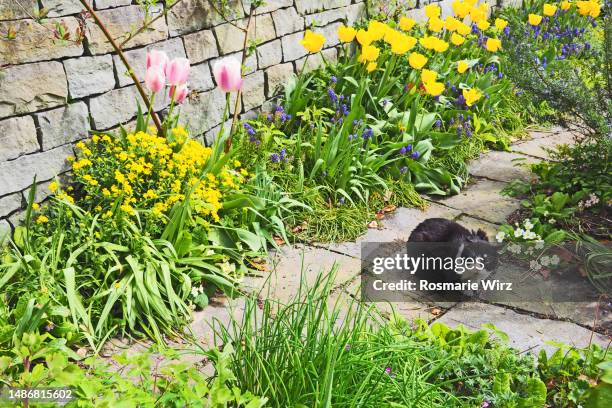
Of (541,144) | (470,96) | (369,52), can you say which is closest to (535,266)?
(470,96)

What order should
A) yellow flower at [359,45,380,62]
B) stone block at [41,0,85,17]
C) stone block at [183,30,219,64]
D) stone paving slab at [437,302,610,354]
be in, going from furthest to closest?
yellow flower at [359,45,380,62]
stone block at [183,30,219,64]
stone block at [41,0,85,17]
stone paving slab at [437,302,610,354]

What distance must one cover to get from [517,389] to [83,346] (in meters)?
1.62

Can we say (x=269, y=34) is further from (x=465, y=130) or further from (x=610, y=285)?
(x=610, y=285)

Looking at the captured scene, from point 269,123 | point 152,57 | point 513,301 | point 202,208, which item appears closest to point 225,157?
point 202,208

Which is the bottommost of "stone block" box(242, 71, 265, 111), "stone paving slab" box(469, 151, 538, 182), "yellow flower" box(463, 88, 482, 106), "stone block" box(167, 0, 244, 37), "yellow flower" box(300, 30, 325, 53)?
"stone paving slab" box(469, 151, 538, 182)

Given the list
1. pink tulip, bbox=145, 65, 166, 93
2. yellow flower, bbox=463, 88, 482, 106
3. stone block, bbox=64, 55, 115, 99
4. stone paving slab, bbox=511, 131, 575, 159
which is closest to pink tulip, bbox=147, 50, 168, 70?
pink tulip, bbox=145, 65, 166, 93

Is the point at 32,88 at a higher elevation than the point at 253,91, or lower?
higher

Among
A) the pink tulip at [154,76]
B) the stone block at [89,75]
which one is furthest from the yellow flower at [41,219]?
the pink tulip at [154,76]

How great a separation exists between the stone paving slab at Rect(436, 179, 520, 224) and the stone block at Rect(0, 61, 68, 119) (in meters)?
2.21

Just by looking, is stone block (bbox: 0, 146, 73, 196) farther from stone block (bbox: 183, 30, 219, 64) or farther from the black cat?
the black cat

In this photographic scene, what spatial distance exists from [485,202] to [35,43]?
257 centimetres

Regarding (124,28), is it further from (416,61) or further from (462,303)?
(462,303)

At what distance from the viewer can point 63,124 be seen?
3.39 metres

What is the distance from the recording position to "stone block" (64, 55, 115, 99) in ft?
11.1
